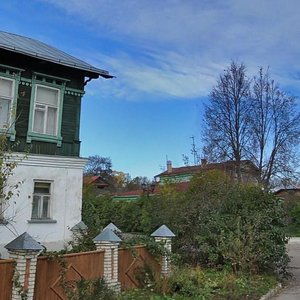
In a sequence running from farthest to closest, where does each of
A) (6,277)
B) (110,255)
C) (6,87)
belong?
(6,87), (110,255), (6,277)

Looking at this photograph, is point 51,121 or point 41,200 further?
point 51,121

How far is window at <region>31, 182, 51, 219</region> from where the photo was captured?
16.0 metres

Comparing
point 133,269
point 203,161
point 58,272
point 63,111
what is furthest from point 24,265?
point 203,161

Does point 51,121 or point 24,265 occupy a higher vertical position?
point 51,121

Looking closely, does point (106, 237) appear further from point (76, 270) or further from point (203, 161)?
point (203, 161)

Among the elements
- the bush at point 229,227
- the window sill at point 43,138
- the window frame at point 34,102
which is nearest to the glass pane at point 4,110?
the window frame at point 34,102

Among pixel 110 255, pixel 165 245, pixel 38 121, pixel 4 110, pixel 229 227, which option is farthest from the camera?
→ pixel 38 121

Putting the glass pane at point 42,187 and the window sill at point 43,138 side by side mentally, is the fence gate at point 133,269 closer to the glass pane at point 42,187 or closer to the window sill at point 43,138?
the glass pane at point 42,187

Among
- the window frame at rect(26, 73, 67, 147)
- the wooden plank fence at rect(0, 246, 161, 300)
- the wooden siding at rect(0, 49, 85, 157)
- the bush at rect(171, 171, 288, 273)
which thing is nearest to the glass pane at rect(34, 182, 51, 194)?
the wooden siding at rect(0, 49, 85, 157)

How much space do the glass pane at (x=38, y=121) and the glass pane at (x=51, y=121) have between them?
0.24m

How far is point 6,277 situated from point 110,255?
323cm

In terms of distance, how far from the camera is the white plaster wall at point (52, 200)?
49.8 ft

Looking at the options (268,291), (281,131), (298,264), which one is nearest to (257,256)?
(268,291)

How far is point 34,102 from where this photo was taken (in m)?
16.3
